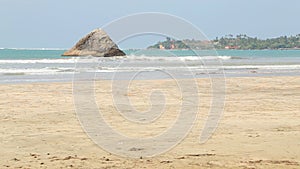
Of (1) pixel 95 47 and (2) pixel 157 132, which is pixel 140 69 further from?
(1) pixel 95 47

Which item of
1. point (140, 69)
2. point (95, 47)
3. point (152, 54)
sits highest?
point (95, 47)

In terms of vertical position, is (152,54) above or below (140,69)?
above

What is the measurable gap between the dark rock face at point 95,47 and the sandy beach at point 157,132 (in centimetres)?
4405

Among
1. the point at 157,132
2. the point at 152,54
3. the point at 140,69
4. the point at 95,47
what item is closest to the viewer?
the point at 157,132

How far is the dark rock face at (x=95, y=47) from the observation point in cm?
5641

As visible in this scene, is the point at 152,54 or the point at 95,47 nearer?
the point at 152,54

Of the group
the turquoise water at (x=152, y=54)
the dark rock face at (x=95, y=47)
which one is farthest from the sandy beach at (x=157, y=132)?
the dark rock face at (x=95, y=47)

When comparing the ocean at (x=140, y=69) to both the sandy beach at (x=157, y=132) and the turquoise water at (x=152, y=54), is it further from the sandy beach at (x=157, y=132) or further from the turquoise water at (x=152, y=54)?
the sandy beach at (x=157, y=132)

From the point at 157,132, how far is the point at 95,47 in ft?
167

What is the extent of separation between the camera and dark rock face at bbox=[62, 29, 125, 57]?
5641cm

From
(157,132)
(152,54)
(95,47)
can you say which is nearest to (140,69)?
(152,54)

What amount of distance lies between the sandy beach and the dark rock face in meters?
44.1

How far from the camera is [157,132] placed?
786 centimetres

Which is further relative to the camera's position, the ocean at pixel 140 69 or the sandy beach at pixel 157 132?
the ocean at pixel 140 69
